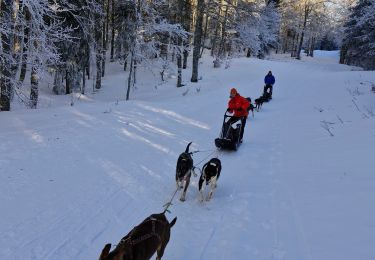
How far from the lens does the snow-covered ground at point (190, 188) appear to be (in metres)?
5.70

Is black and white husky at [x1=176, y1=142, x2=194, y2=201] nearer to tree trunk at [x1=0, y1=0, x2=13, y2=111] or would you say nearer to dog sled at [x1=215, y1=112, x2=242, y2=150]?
dog sled at [x1=215, y1=112, x2=242, y2=150]

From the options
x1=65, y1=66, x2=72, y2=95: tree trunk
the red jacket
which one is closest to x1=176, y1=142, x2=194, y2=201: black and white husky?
the red jacket

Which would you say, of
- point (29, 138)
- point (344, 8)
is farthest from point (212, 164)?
point (344, 8)

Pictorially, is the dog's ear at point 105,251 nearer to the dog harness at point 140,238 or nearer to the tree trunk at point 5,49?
the dog harness at point 140,238

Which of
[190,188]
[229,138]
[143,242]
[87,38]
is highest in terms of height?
[87,38]

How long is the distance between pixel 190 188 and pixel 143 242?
155 inches

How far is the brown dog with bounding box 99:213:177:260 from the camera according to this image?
373 centimetres

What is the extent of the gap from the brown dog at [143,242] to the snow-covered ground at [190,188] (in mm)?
980

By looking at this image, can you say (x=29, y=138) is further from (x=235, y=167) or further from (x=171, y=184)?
(x=235, y=167)

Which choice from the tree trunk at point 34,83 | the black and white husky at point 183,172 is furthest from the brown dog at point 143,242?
the tree trunk at point 34,83

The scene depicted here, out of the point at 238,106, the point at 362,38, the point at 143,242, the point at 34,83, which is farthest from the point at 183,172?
the point at 362,38

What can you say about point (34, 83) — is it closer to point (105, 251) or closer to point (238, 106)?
point (238, 106)

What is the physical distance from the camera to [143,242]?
168 inches

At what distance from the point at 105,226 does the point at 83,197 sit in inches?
45.2
